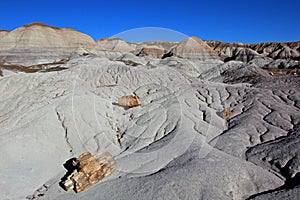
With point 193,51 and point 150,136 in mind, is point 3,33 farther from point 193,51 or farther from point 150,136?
point 150,136

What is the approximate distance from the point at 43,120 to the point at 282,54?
8705cm

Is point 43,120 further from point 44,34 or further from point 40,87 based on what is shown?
point 44,34

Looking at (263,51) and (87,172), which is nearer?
(87,172)

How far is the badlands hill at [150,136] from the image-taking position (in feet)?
30.5

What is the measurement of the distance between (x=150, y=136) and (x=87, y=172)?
477 cm

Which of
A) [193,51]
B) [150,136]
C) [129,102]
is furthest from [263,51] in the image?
[150,136]

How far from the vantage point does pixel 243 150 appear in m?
11.9

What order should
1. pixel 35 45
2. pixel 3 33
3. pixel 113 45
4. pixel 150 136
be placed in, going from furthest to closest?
pixel 113 45 → pixel 3 33 → pixel 35 45 → pixel 150 136

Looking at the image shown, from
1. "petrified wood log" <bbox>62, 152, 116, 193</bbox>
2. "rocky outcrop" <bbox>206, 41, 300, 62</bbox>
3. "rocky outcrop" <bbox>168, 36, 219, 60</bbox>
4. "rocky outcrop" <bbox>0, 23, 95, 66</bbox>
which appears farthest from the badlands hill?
"rocky outcrop" <bbox>206, 41, 300, 62</bbox>

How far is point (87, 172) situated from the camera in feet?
33.1

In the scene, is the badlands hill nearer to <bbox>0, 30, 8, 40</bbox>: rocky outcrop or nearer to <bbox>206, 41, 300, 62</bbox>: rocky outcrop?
<bbox>206, 41, 300, 62</bbox>: rocky outcrop

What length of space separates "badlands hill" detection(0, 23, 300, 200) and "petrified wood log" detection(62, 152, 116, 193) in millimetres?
294

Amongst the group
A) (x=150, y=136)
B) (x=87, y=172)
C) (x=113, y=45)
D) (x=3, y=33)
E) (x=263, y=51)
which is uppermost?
(x=3, y=33)

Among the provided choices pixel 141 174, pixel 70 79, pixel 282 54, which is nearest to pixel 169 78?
pixel 70 79
